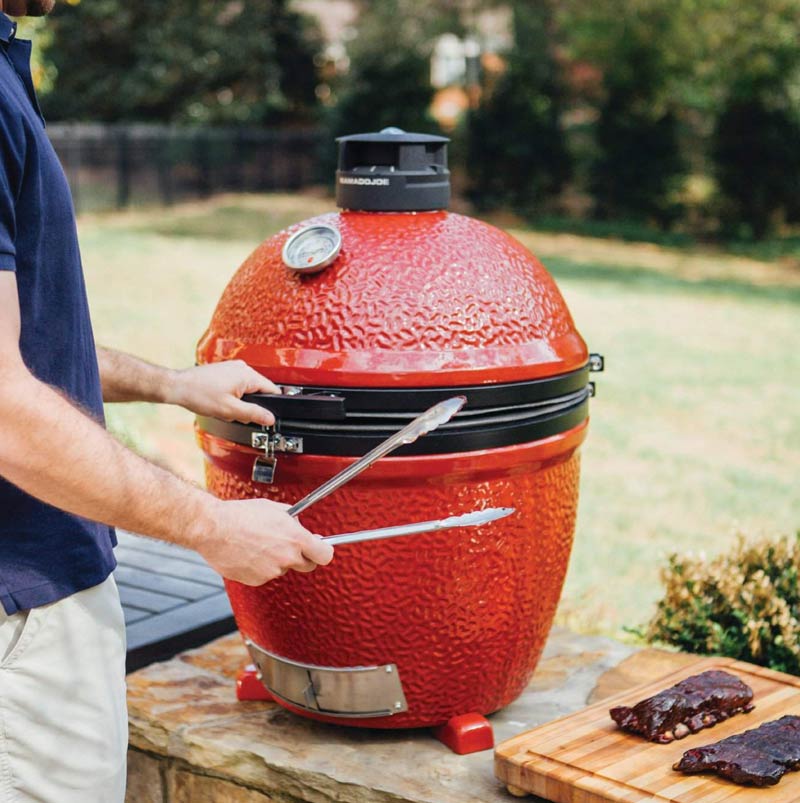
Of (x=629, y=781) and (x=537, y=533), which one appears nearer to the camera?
(x=629, y=781)

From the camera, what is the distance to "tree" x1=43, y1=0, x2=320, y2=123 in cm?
2147

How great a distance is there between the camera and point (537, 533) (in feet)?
7.97

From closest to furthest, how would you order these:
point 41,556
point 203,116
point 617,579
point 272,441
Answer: point 41,556
point 272,441
point 617,579
point 203,116

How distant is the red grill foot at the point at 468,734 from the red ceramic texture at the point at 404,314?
0.76 metres

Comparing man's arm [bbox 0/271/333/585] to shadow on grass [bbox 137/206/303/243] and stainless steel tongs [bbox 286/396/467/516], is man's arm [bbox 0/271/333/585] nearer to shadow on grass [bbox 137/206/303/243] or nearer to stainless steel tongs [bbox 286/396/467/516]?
stainless steel tongs [bbox 286/396/467/516]

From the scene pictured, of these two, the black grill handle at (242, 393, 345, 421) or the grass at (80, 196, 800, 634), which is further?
the grass at (80, 196, 800, 634)

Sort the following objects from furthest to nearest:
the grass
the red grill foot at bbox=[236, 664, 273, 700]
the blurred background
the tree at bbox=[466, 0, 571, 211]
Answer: the tree at bbox=[466, 0, 571, 211] < the blurred background < the grass < the red grill foot at bbox=[236, 664, 273, 700]

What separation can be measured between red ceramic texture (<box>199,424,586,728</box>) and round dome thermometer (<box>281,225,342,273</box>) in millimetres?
389

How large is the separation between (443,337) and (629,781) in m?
0.89

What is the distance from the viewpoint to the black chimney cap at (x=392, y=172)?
2.47 meters

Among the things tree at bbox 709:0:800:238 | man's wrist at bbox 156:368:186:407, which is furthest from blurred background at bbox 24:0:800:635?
man's wrist at bbox 156:368:186:407

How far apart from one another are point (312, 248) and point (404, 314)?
27cm

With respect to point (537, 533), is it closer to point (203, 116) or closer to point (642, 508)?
point (642, 508)

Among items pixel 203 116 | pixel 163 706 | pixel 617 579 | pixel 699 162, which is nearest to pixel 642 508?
pixel 617 579
